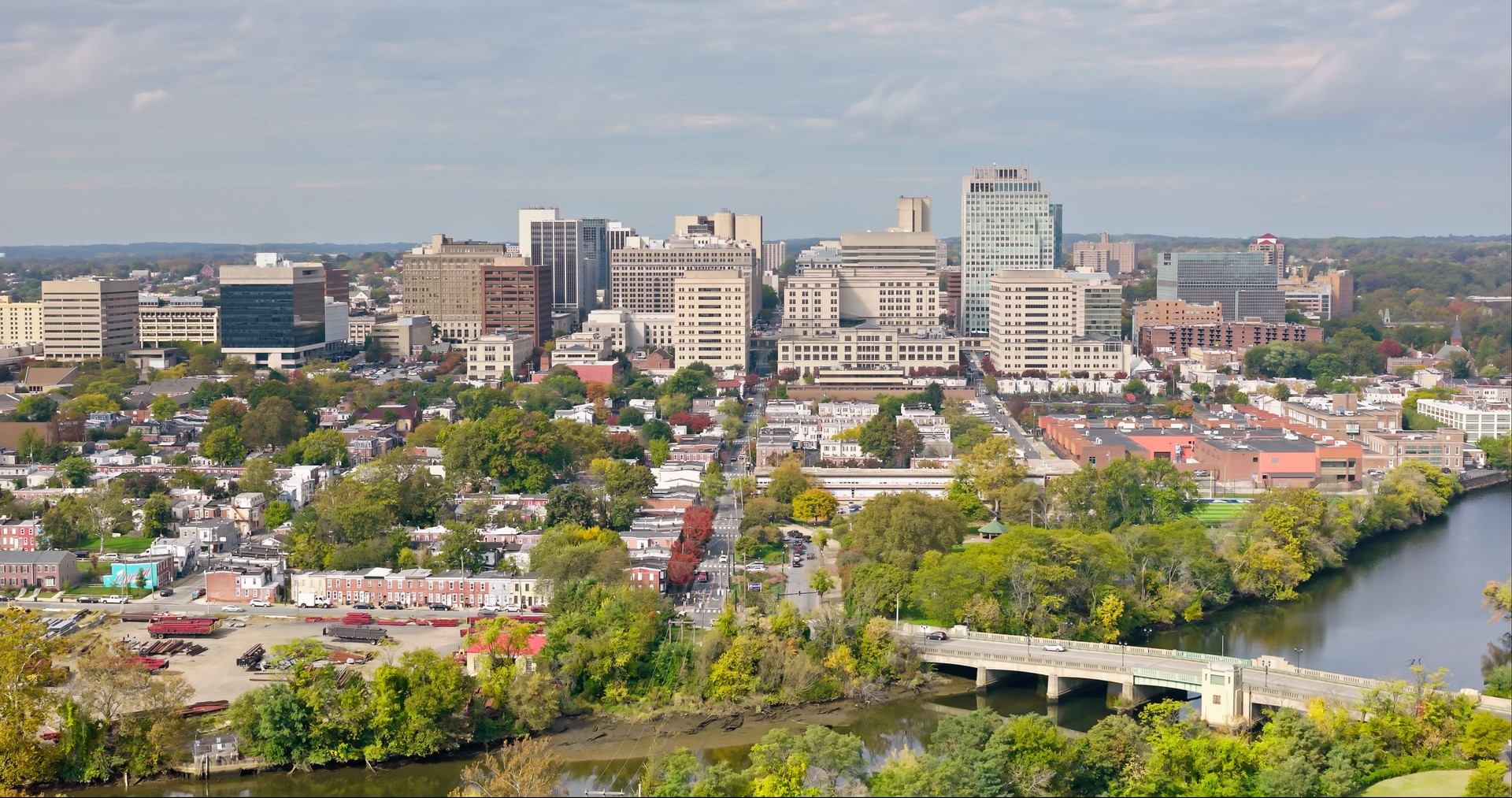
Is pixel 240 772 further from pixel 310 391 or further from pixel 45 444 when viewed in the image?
pixel 310 391

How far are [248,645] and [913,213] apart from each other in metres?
26.3

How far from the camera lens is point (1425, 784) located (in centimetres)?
860

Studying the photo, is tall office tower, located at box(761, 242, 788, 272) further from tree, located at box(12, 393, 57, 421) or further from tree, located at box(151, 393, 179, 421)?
tree, located at box(12, 393, 57, 421)

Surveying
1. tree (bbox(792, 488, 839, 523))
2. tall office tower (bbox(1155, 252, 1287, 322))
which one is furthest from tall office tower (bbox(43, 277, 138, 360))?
tall office tower (bbox(1155, 252, 1287, 322))

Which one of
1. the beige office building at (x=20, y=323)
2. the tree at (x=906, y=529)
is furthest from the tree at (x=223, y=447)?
the beige office building at (x=20, y=323)

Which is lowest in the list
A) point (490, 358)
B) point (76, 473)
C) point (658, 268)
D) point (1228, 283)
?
point (76, 473)

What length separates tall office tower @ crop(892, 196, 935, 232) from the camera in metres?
36.4

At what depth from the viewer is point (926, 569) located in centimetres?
1282

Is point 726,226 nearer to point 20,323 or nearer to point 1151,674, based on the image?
point 20,323

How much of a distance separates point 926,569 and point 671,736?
328cm

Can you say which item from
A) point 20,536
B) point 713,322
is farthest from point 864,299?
point 20,536

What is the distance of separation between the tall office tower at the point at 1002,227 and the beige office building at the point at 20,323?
19.6 metres

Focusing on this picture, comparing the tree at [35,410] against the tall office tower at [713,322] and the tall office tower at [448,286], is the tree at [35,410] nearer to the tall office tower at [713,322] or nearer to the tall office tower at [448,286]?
the tall office tower at [713,322]

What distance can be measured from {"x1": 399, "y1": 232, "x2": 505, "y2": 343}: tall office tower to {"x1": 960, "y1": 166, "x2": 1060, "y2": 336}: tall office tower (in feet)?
35.0
